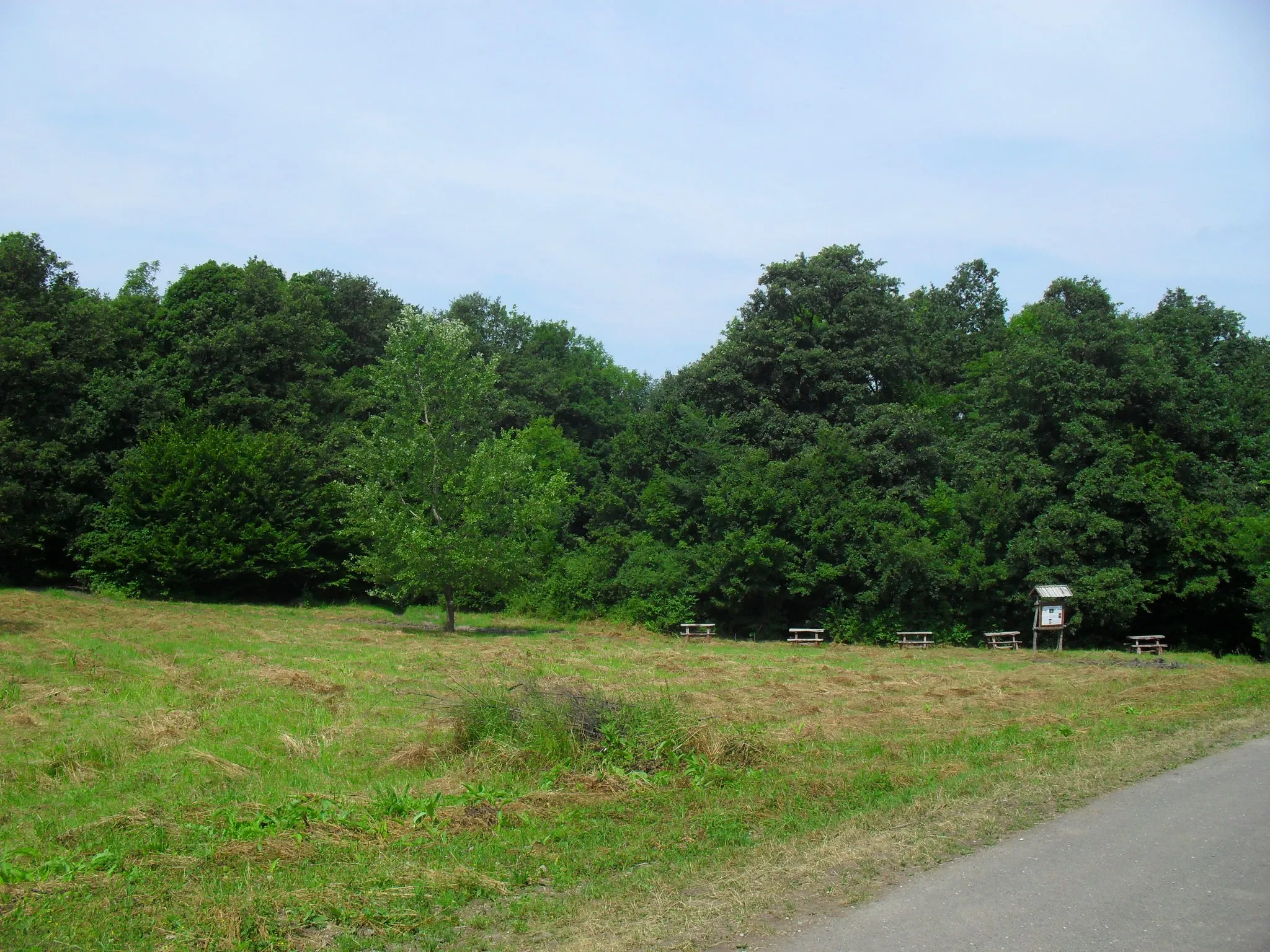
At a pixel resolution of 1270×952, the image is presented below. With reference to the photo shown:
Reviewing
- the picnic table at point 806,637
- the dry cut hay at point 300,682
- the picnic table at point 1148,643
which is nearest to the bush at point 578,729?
the dry cut hay at point 300,682

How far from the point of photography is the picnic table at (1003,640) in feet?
107

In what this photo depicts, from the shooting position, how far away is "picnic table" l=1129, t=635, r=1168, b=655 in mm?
30344

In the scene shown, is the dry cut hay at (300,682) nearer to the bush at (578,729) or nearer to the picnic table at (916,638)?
the bush at (578,729)

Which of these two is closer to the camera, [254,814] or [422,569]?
[254,814]

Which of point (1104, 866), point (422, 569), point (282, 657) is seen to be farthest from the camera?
point (422, 569)

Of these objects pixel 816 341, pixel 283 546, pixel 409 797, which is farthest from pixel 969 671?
pixel 283 546

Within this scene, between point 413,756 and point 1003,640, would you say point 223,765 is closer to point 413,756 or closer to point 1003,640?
point 413,756

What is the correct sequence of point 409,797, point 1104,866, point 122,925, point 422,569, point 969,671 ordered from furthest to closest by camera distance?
point 422,569
point 969,671
point 409,797
point 1104,866
point 122,925

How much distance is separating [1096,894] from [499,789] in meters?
4.93

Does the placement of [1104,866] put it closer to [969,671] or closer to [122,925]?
[122,925]

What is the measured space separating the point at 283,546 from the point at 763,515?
64.4 feet

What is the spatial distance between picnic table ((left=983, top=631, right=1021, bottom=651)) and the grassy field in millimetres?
14168

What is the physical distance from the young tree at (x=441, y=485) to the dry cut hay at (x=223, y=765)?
17654mm

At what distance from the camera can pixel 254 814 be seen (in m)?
7.50
